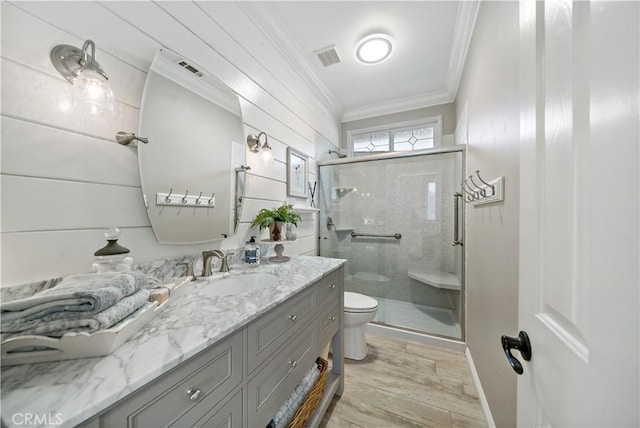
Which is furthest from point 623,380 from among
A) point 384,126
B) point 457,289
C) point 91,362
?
point 384,126

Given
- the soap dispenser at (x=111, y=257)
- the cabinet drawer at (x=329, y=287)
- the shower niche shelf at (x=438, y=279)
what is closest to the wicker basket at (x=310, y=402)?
the cabinet drawer at (x=329, y=287)

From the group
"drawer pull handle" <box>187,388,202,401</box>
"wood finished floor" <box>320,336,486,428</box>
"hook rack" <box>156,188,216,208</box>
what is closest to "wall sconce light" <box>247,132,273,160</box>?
"hook rack" <box>156,188,216,208</box>

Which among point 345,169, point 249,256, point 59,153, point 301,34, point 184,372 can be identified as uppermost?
point 301,34

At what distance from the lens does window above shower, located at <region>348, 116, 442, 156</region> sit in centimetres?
283

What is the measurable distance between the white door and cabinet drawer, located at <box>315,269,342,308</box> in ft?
2.80

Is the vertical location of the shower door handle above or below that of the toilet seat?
above

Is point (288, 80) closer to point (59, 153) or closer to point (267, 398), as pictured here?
point (59, 153)

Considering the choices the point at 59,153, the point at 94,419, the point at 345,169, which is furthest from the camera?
the point at 345,169

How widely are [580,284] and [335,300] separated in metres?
1.22

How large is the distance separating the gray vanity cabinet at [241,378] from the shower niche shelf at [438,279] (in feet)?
5.38

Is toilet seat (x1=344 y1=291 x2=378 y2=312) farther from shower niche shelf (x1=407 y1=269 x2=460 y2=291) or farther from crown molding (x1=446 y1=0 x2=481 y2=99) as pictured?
crown molding (x1=446 y1=0 x2=481 y2=99)

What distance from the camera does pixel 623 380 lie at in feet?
0.93

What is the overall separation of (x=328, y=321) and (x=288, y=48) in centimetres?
209

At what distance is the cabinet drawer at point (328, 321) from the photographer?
1247 mm
